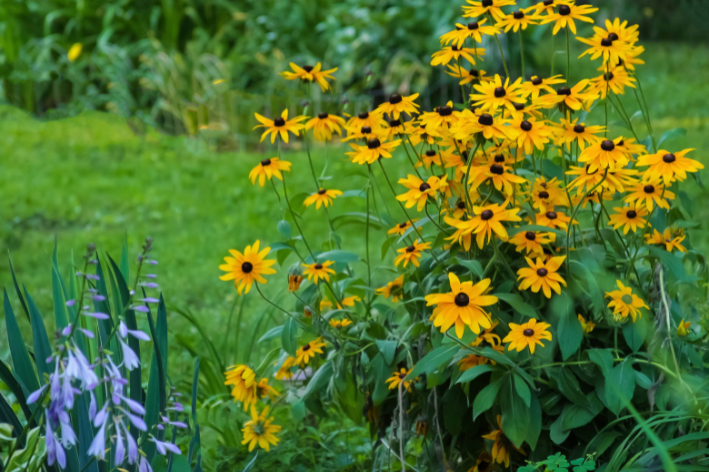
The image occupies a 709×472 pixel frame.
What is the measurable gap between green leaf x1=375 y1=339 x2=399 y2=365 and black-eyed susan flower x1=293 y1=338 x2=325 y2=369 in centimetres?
20

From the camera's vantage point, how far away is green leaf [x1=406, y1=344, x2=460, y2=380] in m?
1.45

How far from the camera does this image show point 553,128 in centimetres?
147

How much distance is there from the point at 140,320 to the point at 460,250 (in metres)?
1.77

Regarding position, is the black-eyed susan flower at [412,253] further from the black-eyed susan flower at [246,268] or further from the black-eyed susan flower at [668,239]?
the black-eyed susan flower at [668,239]

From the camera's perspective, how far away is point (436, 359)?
148 cm

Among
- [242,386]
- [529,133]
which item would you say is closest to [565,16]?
[529,133]

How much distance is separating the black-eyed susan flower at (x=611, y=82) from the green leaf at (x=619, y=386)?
62cm

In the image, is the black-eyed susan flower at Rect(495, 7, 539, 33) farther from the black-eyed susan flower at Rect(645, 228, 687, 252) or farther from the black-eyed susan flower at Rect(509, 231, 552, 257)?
the black-eyed susan flower at Rect(645, 228, 687, 252)

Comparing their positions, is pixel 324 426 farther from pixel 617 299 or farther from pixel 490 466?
pixel 617 299

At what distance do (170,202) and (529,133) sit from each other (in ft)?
11.8

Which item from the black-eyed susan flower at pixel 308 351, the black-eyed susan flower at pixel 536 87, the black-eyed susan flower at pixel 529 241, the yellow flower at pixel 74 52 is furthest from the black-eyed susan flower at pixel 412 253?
the yellow flower at pixel 74 52

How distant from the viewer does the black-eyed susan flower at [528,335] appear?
143cm

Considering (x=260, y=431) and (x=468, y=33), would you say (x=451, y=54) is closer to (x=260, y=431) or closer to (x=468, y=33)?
(x=468, y=33)

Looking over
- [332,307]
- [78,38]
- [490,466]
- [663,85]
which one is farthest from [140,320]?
[663,85]
